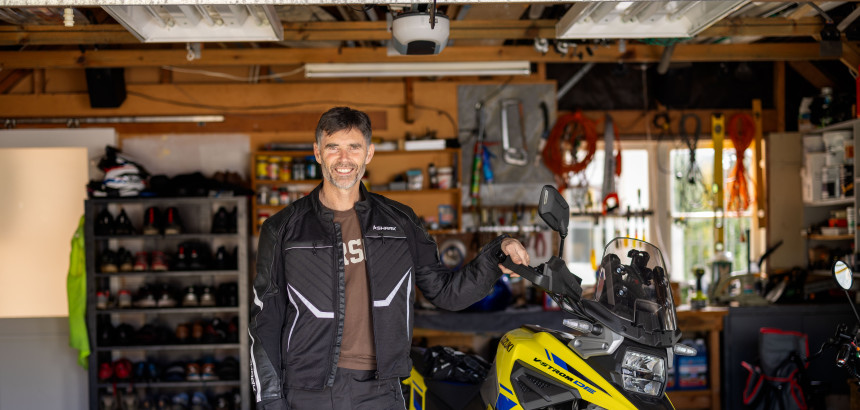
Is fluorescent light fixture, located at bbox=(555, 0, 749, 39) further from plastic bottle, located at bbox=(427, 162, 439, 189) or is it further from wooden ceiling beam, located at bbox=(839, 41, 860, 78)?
plastic bottle, located at bbox=(427, 162, 439, 189)

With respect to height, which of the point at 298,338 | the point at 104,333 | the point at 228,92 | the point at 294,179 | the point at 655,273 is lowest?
the point at 104,333

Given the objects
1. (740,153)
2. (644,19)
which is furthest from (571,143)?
(644,19)

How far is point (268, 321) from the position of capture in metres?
2.40

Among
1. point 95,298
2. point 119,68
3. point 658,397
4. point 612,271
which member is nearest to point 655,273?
point 612,271

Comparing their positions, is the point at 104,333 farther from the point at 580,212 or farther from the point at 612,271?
the point at 612,271

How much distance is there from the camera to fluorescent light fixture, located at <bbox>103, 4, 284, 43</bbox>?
3750 mm

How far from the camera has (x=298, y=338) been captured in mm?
2438

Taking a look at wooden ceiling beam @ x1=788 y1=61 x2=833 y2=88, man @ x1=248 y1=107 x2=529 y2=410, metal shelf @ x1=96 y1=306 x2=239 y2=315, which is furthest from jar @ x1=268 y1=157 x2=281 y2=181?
wooden ceiling beam @ x1=788 y1=61 x2=833 y2=88

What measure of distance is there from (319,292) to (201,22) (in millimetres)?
2199

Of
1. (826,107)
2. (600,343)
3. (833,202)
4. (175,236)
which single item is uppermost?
(826,107)

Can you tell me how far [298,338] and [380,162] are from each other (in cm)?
408

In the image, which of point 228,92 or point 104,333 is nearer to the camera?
point 104,333

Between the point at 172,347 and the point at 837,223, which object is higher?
the point at 837,223

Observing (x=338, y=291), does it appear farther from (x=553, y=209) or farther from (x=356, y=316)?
(x=553, y=209)
